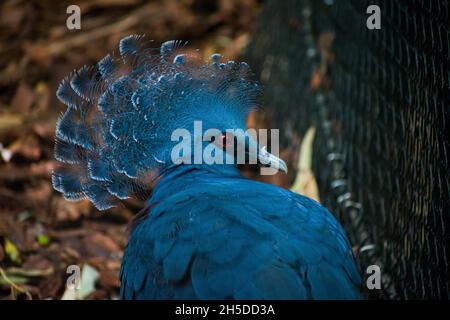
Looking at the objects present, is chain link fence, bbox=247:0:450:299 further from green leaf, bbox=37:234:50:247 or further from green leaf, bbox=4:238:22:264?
green leaf, bbox=4:238:22:264

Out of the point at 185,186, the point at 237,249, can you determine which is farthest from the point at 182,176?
the point at 237,249

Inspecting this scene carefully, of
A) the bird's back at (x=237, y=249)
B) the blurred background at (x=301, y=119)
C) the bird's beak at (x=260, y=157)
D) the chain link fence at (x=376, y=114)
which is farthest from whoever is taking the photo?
the bird's beak at (x=260, y=157)

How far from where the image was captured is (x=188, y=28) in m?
6.08

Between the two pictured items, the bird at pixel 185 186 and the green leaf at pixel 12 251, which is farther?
the green leaf at pixel 12 251

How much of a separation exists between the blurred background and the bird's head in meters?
0.88

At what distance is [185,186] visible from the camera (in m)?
2.75

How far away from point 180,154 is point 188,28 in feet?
11.3

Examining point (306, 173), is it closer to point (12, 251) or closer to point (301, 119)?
point (301, 119)

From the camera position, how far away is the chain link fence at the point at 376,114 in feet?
8.87

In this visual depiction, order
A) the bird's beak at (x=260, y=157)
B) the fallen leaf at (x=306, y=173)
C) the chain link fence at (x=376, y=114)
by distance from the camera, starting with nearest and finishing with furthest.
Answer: the chain link fence at (x=376, y=114), the bird's beak at (x=260, y=157), the fallen leaf at (x=306, y=173)

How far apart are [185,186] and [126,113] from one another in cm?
49

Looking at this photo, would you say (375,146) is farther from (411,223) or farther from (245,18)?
(245,18)

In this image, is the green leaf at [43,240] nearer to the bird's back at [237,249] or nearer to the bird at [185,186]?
the bird at [185,186]

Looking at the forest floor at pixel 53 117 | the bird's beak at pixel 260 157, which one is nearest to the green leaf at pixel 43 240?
the forest floor at pixel 53 117
